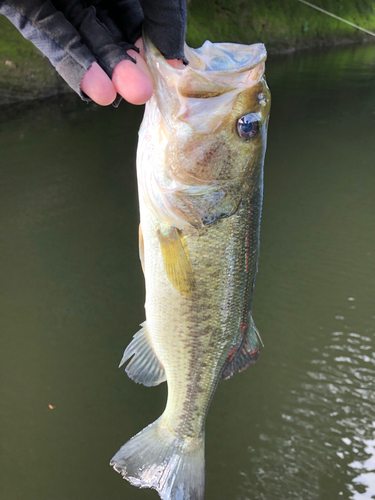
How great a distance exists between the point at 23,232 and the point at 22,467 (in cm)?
304

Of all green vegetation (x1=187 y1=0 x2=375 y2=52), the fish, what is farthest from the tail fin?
green vegetation (x1=187 y1=0 x2=375 y2=52)

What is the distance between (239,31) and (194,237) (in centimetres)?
1893

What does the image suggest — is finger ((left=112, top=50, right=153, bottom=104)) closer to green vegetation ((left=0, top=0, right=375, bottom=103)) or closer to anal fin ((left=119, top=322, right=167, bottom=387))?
anal fin ((left=119, top=322, right=167, bottom=387))

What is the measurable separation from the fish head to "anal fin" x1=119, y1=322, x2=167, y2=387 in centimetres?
60

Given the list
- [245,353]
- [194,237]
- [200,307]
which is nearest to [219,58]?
[194,237]

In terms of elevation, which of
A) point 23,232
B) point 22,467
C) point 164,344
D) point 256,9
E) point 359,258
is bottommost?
point 22,467

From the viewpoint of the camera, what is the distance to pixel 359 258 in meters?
5.30

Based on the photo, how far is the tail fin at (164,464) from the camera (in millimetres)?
1798

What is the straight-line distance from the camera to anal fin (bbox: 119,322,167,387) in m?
1.87

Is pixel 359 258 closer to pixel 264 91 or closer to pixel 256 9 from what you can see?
pixel 264 91

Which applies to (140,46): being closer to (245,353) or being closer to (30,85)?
(245,353)

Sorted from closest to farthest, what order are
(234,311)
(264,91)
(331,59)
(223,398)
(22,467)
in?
(264,91)
(234,311)
(22,467)
(223,398)
(331,59)

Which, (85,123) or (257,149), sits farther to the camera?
(85,123)

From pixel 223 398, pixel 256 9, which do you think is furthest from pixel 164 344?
pixel 256 9
